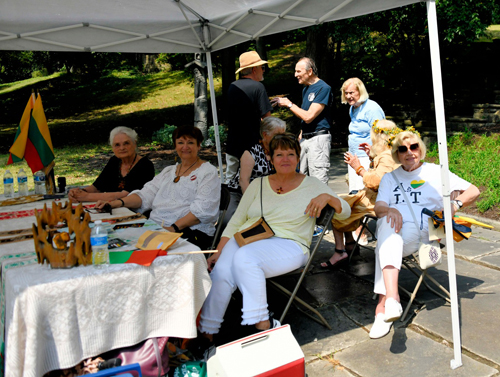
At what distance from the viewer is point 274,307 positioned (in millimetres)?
3537

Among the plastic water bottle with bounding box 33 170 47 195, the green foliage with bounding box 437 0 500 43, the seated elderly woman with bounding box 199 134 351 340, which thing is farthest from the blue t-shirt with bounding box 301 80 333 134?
the green foliage with bounding box 437 0 500 43

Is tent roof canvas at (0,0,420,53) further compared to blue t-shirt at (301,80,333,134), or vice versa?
blue t-shirt at (301,80,333,134)

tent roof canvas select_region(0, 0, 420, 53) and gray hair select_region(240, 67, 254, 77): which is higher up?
tent roof canvas select_region(0, 0, 420, 53)

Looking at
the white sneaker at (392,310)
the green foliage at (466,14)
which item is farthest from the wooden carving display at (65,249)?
the green foliage at (466,14)

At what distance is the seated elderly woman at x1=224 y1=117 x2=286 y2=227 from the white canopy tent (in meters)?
0.88

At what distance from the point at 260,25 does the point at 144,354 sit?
319 centimetres

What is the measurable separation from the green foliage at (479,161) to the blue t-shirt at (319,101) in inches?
99.1

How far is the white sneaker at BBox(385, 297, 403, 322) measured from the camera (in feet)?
9.20

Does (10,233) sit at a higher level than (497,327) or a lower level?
higher

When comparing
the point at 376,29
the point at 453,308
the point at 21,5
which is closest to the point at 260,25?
the point at 21,5

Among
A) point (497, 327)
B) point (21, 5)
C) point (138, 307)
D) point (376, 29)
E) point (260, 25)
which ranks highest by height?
point (376, 29)

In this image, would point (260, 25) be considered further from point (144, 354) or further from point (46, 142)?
point (144, 354)

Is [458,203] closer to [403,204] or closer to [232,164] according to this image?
[403,204]

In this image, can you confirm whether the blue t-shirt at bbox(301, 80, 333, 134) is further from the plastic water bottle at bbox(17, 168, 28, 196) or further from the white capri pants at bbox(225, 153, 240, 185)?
the plastic water bottle at bbox(17, 168, 28, 196)
